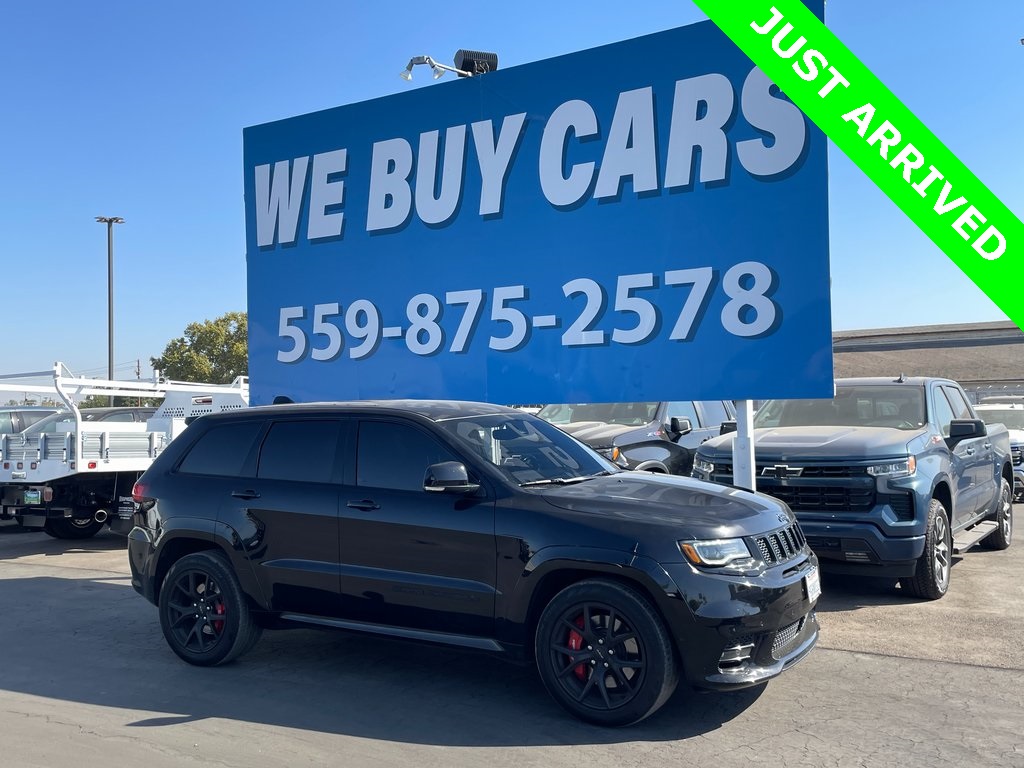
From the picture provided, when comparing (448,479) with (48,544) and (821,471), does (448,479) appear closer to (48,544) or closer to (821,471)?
(821,471)

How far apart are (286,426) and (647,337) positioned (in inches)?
142

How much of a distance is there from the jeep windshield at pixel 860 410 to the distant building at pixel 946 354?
3391cm

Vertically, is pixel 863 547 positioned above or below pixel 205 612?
above

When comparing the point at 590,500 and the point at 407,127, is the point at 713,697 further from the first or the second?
the point at 407,127

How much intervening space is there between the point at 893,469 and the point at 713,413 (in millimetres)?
4651

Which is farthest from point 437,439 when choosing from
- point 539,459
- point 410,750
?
point 410,750

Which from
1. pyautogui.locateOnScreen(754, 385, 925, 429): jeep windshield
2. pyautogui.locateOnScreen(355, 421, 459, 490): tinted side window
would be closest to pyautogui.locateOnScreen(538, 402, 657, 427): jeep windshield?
pyautogui.locateOnScreen(754, 385, 925, 429): jeep windshield

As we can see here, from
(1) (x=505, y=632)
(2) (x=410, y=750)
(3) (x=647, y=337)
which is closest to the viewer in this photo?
(2) (x=410, y=750)

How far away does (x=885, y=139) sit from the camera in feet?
23.1

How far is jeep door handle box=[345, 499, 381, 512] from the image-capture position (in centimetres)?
568

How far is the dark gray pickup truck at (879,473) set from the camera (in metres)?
7.32

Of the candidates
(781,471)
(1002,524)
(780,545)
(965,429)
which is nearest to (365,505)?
(780,545)

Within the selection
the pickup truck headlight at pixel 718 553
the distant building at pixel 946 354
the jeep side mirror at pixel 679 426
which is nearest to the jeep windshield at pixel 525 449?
the pickup truck headlight at pixel 718 553

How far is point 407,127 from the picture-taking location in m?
10.1
